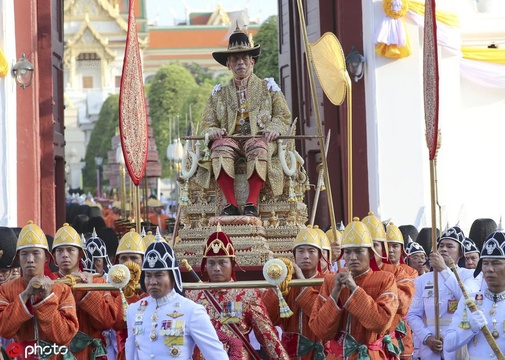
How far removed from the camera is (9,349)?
9.12 m

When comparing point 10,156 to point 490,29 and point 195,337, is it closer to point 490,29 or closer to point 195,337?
point 490,29

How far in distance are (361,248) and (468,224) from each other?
9.77 m

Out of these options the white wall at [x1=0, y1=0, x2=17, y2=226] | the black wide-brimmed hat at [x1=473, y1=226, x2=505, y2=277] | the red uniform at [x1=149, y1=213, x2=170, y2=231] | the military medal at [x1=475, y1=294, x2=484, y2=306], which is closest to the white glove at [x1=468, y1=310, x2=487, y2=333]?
the military medal at [x1=475, y1=294, x2=484, y2=306]

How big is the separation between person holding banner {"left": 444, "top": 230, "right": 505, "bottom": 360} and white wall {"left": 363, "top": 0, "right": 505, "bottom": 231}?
8819mm

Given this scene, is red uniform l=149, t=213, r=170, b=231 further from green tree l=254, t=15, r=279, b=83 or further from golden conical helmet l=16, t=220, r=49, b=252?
golden conical helmet l=16, t=220, r=49, b=252

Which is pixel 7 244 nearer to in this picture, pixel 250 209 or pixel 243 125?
pixel 250 209

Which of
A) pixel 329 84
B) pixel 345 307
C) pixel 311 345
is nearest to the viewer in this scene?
pixel 345 307

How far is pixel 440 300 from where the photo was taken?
11297 mm

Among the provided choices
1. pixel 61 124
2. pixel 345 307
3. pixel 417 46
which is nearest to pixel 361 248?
pixel 345 307

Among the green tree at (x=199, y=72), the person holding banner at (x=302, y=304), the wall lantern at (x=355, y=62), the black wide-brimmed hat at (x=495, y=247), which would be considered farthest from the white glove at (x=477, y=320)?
the green tree at (x=199, y=72)

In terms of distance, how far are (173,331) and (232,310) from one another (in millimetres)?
1513

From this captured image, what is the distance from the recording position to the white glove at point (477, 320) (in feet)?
27.5

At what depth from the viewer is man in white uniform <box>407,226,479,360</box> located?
10.9m

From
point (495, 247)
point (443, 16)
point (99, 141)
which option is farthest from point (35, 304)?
point (99, 141)
